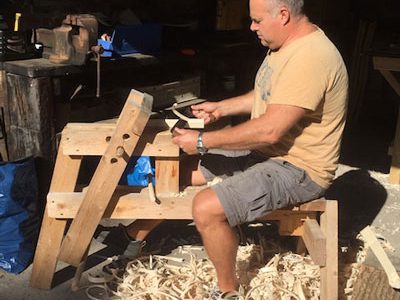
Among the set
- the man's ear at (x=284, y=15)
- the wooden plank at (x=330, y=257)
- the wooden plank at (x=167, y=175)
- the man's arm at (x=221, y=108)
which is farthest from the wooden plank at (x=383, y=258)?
the man's ear at (x=284, y=15)

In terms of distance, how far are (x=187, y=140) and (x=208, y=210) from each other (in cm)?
39

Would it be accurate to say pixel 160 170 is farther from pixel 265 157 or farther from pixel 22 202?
pixel 22 202

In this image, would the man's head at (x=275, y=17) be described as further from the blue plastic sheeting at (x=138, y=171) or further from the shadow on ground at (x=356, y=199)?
the shadow on ground at (x=356, y=199)

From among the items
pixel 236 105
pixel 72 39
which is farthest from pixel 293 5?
pixel 72 39

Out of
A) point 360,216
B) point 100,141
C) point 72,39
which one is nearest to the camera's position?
point 100,141

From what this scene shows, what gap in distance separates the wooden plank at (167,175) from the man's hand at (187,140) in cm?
20

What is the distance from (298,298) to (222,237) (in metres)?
0.65

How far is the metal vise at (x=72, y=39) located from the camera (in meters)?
3.71

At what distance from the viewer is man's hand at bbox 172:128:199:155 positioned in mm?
3080

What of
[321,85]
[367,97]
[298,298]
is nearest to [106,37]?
[321,85]

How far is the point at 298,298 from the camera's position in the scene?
3.31m

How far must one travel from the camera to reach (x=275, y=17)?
310cm

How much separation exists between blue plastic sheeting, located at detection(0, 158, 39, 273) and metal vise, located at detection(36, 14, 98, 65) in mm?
742

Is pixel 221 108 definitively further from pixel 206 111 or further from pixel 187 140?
pixel 187 140
